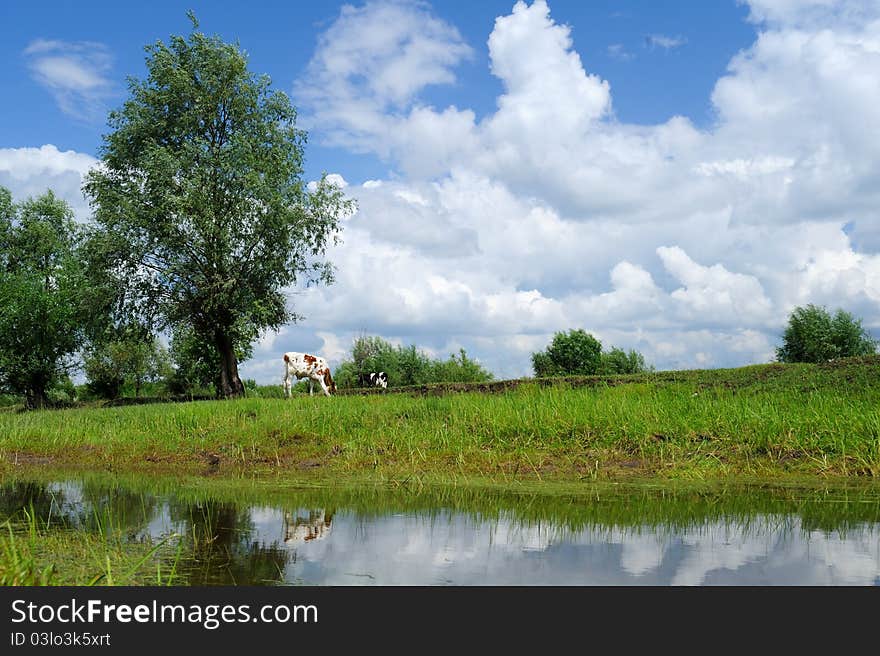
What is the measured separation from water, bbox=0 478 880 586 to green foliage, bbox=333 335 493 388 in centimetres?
3932

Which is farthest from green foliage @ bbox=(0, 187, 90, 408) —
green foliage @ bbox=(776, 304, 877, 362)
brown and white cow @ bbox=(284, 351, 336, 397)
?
green foliage @ bbox=(776, 304, 877, 362)

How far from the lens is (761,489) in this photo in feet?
38.1

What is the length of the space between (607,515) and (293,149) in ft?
104

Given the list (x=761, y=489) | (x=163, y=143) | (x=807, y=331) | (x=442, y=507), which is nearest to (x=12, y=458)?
(x=442, y=507)

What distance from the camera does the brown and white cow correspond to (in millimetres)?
33406

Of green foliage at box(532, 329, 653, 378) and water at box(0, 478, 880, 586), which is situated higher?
green foliage at box(532, 329, 653, 378)

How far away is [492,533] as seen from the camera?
8477mm

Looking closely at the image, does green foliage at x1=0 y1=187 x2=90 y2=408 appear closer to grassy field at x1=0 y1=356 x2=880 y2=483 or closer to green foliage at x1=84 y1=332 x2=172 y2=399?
green foliage at x1=84 y1=332 x2=172 y2=399

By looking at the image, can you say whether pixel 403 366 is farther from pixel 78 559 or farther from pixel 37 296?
pixel 78 559

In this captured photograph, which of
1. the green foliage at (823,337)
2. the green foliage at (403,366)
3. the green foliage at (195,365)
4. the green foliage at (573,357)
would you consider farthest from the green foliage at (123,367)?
the green foliage at (823,337)

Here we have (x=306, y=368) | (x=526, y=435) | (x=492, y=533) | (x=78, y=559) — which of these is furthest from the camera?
(x=306, y=368)

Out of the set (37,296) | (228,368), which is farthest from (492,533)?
(37,296)

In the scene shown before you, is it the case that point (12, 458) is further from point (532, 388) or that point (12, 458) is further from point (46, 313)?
point (46, 313)

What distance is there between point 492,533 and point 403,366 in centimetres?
4467
